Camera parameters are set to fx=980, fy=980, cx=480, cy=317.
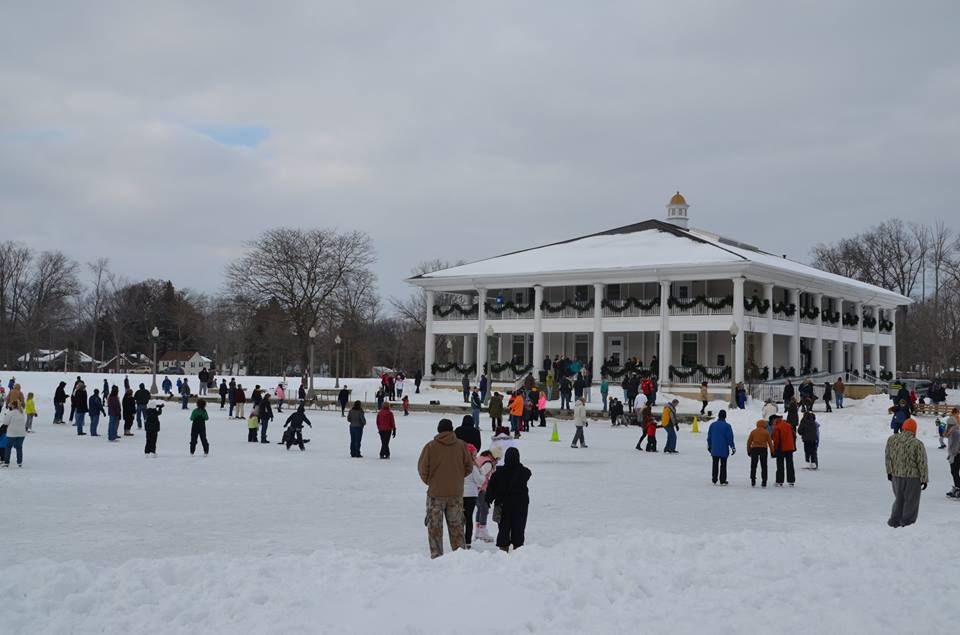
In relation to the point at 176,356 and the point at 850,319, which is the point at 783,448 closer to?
the point at 850,319

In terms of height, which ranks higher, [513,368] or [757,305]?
[757,305]

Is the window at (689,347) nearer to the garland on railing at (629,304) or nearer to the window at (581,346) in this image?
the garland on railing at (629,304)

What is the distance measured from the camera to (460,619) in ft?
26.5

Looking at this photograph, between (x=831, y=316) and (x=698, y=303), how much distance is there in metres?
11.4

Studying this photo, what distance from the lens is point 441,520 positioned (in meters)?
10.7

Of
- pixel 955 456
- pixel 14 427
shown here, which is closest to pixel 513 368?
pixel 14 427

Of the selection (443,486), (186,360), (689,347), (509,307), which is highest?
(509,307)

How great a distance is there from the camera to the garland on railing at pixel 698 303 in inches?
1860

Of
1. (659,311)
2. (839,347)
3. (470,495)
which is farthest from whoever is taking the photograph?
(839,347)

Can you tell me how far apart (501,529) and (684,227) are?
181ft

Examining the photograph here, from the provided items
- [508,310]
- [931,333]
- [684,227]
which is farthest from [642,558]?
[931,333]

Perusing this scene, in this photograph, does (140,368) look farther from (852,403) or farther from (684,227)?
(852,403)

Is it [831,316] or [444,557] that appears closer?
[444,557]

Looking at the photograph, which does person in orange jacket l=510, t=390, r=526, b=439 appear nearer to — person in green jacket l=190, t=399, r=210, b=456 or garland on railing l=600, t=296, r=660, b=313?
person in green jacket l=190, t=399, r=210, b=456
